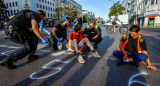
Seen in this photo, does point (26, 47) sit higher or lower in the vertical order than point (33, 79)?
higher

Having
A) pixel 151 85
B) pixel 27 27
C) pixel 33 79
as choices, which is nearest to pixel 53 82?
pixel 33 79

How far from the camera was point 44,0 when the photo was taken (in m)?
43.1

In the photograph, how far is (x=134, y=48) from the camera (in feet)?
8.77

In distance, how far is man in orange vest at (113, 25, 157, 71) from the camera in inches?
94.7

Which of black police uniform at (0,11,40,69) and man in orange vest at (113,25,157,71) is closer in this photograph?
black police uniform at (0,11,40,69)

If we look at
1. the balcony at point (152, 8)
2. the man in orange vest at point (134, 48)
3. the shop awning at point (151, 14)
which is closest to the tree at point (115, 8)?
the shop awning at point (151, 14)

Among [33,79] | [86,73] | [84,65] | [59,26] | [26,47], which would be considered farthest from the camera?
[59,26]

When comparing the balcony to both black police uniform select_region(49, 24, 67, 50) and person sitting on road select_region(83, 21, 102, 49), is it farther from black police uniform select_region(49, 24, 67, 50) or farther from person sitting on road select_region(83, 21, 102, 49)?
black police uniform select_region(49, 24, 67, 50)

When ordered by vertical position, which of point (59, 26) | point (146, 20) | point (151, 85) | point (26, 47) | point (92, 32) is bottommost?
point (151, 85)

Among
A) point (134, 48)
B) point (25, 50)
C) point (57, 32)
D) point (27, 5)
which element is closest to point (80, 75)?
point (25, 50)

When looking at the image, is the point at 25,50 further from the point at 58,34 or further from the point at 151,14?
the point at 151,14

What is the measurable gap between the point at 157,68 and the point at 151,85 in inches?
35.5

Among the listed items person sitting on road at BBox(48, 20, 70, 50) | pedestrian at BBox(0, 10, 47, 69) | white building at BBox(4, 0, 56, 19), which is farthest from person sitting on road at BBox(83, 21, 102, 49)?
white building at BBox(4, 0, 56, 19)

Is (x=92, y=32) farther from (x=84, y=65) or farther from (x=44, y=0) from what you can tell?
(x=44, y=0)
